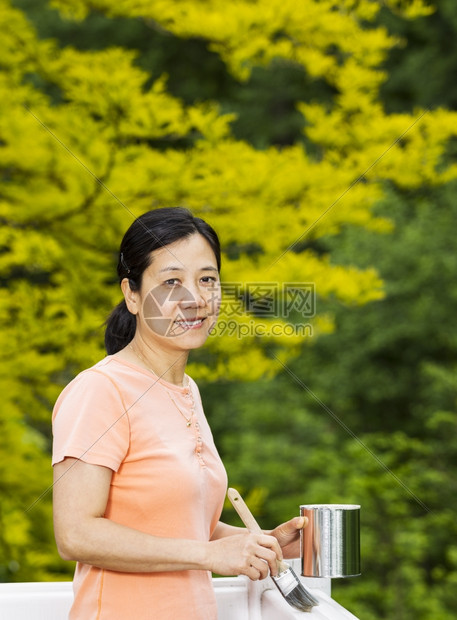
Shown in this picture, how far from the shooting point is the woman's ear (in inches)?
45.8

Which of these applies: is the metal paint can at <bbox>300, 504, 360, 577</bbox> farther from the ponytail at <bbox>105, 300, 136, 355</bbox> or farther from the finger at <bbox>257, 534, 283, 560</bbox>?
the ponytail at <bbox>105, 300, 136, 355</bbox>

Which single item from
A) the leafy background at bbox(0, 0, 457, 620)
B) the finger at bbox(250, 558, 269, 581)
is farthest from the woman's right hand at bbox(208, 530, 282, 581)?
the leafy background at bbox(0, 0, 457, 620)

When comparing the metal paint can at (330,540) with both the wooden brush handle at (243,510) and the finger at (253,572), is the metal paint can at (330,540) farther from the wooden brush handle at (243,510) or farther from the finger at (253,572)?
the finger at (253,572)

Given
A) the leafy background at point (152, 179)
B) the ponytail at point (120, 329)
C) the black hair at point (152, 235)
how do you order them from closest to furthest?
1. the black hair at point (152, 235)
2. the ponytail at point (120, 329)
3. the leafy background at point (152, 179)

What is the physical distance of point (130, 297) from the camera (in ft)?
3.85

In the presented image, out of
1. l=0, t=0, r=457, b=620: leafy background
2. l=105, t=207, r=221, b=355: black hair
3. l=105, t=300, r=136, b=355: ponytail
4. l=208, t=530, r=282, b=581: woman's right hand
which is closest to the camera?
l=208, t=530, r=282, b=581: woman's right hand

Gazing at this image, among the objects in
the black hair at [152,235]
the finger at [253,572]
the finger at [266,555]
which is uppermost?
the black hair at [152,235]

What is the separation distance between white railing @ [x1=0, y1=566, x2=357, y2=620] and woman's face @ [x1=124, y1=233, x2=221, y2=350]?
474mm

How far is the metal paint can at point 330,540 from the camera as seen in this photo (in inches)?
45.8

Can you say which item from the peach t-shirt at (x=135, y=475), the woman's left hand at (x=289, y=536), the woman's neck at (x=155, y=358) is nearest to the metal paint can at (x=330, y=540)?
the woman's left hand at (x=289, y=536)

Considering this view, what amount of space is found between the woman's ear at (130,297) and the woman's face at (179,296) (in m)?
0.01

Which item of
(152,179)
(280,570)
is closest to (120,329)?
(280,570)

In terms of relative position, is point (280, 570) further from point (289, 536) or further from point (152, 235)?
point (152, 235)

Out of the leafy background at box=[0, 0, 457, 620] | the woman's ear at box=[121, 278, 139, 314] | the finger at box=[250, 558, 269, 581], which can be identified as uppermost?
the leafy background at box=[0, 0, 457, 620]
